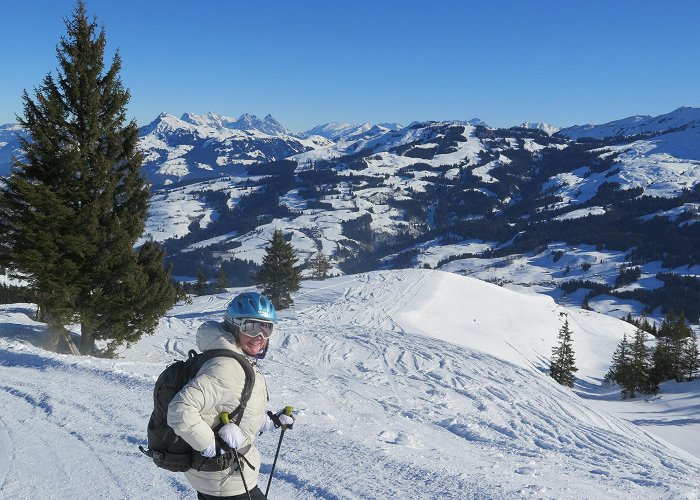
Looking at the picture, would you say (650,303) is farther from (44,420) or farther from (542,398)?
(44,420)

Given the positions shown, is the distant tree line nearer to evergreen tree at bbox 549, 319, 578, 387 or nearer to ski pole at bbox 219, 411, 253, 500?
evergreen tree at bbox 549, 319, 578, 387

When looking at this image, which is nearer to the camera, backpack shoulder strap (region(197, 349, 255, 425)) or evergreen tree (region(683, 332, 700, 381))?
backpack shoulder strap (region(197, 349, 255, 425))

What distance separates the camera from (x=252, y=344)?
4137 millimetres

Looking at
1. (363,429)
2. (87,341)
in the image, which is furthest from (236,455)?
(87,341)

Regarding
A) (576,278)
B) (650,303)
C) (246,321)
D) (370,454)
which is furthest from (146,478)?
(576,278)

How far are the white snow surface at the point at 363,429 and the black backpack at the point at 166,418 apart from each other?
118 inches

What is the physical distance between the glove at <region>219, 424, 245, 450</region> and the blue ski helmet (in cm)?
78

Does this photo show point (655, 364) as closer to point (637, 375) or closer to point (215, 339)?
point (637, 375)

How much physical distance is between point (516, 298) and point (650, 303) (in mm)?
133712

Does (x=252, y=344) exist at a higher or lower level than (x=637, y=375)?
higher

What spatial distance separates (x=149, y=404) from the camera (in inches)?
404

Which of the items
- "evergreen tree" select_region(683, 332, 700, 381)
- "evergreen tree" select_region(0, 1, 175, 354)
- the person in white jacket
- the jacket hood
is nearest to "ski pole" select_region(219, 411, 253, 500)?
the person in white jacket

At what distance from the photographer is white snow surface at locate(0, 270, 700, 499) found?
7.09m

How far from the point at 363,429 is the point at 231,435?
6674mm
